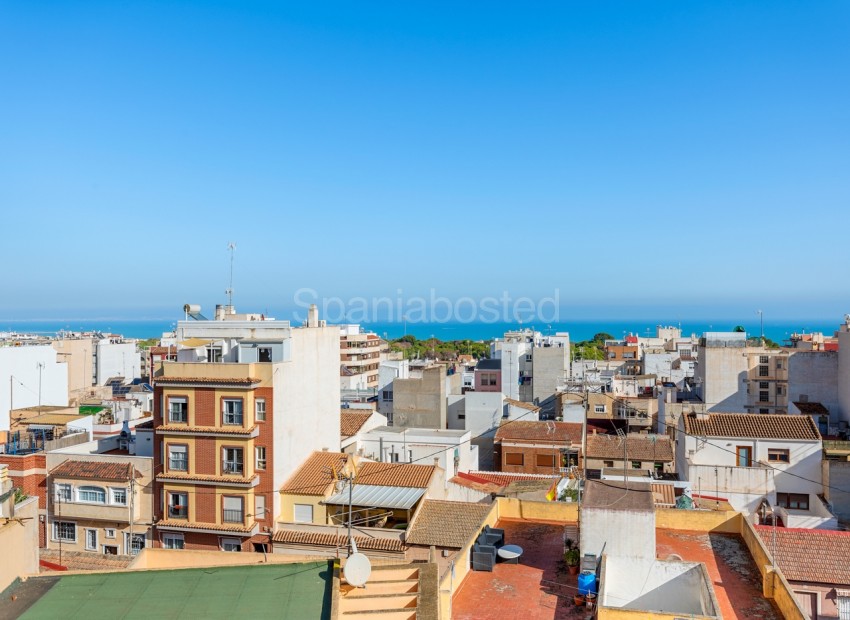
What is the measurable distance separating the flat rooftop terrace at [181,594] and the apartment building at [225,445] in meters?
12.7

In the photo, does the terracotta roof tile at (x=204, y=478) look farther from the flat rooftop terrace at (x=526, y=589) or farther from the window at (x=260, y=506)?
the flat rooftop terrace at (x=526, y=589)

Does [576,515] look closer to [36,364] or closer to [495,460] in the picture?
[495,460]

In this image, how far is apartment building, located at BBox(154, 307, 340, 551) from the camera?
2492 cm

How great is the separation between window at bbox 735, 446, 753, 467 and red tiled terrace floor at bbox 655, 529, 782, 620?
50.1ft

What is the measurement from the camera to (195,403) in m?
25.5

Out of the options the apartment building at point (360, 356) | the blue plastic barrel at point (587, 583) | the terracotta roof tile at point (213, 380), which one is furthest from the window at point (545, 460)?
the apartment building at point (360, 356)

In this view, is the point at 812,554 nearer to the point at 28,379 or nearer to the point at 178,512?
the point at 178,512

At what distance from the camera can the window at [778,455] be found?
31125mm

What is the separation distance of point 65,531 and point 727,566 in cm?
2438

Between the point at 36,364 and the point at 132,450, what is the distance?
2160 cm

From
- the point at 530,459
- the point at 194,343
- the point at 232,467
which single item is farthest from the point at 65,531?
the point at 530,459

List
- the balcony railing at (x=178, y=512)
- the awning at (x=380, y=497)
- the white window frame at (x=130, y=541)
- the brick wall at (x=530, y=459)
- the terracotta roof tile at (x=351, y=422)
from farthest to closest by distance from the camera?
the brick wall at (x=530, y=459) → the terracotta roof tile at (x=351, y=422) → the white window frame at (x=130, y=541) → the balcony railing at (x=178, y=512) → the awning at (x=380, y=497)

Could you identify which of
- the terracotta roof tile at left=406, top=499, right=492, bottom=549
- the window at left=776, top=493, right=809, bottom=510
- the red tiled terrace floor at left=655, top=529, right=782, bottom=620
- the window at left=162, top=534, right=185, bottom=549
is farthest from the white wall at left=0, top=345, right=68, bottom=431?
the window at left=776, top=493, right=809, bottom=510

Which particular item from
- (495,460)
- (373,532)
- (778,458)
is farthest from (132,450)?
(778,458)
